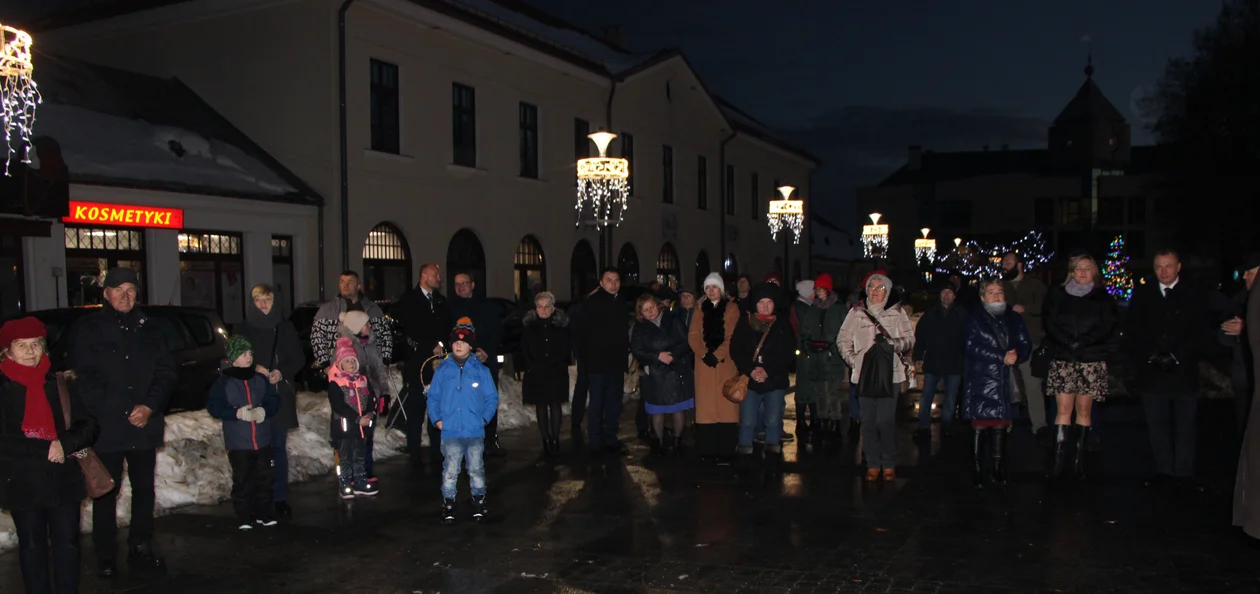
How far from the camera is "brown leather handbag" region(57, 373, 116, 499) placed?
5688 mm

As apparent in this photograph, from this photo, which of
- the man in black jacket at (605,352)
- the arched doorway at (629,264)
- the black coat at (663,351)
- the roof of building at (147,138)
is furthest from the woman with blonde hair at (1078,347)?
the arched doorway at (629,264)

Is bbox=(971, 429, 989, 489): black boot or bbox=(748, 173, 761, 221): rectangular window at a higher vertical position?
bbox=(748, 173, 761, 221): rectangular window

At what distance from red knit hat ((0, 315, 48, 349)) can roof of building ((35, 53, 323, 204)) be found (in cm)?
1281

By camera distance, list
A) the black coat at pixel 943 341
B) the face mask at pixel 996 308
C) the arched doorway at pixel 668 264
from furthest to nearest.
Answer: the arched doorway at pixel 668 264 → the black coat at pixel 943 341 → the face mask at pixel 996 308

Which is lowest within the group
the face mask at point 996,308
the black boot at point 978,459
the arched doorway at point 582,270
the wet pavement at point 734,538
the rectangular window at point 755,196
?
the wet pavement at point 734,538

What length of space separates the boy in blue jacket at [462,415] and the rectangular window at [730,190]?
111 ft

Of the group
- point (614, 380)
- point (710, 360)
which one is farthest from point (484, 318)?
point (710, 360)

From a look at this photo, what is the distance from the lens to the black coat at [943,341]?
11.5 metres

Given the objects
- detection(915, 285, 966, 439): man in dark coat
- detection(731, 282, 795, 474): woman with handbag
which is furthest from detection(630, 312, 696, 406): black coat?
detection(915, 285, 966, 439): man in dark coat

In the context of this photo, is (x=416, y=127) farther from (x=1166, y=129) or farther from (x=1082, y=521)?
(x=1166, y=129)

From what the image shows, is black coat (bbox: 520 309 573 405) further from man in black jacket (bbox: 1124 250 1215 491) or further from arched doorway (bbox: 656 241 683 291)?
arched doorway (bbox: 656 241 683 291)

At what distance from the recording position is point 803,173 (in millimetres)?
50094

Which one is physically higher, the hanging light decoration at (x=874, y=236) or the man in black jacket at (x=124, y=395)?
the hanging light decoration at (x=874, y=236)

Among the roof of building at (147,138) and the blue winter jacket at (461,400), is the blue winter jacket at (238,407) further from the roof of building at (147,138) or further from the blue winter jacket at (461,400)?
the roof of building at (147,138)
